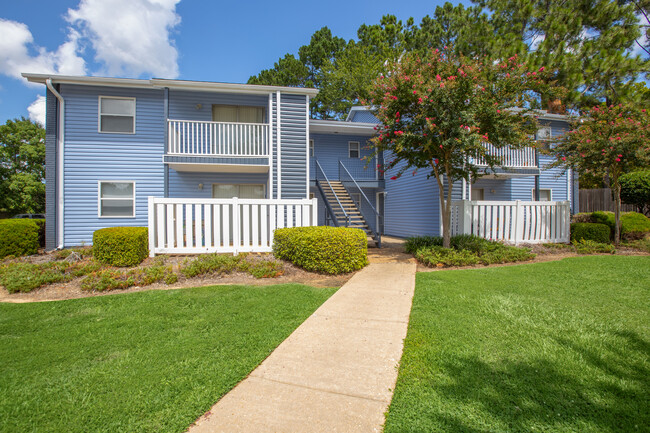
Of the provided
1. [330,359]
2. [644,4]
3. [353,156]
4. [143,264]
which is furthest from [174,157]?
[644,4]

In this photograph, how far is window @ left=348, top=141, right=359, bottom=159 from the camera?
53.0ft

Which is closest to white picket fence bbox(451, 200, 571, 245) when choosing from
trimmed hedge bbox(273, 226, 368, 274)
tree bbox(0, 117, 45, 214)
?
trimmed hedge bbox(273, 226, 368, 274)

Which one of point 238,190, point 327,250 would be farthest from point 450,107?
point 238,190

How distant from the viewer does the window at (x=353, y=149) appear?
53.0 ft

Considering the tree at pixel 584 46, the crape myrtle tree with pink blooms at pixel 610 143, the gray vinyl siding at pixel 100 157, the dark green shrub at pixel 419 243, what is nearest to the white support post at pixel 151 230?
the gray vinyl siding at pixel 100 157

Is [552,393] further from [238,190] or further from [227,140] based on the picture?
[238,190]

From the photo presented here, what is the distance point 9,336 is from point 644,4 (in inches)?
992

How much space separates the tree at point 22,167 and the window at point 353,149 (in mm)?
24351

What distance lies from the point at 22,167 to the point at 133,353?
35.0 meters

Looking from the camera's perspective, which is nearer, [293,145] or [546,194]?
[293,145]

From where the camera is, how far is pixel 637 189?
48.6 ft

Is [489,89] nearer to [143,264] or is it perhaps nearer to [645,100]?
[143,264]

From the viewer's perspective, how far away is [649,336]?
360 cm

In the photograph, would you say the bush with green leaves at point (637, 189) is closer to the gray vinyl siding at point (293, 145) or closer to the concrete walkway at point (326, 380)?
the gray vinyl siding at point (293, 145)
